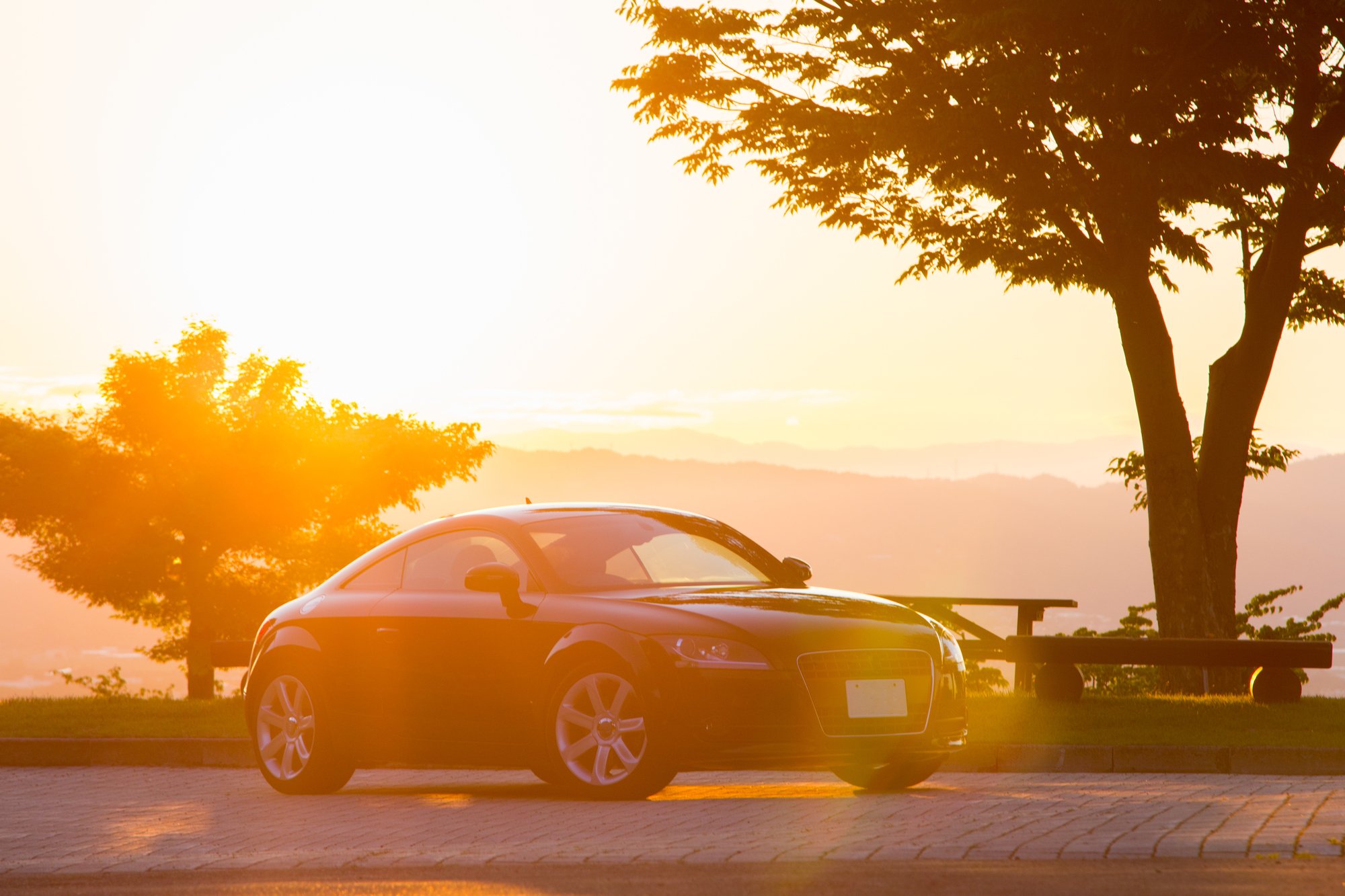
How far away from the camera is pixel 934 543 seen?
18025cm

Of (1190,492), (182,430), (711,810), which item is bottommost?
(711,810)

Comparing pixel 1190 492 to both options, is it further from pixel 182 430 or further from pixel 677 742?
pixel 182 430

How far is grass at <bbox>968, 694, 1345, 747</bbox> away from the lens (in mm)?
12156

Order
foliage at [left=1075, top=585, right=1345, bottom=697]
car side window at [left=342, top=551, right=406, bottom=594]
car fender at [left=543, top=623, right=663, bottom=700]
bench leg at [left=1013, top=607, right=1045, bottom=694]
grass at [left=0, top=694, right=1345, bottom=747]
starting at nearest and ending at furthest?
car fender at [left=543, top=623, right=663, bottom=700]
car side window at [left=342, top=551, right=406, bottom=594]
grass at [left=0, top=694, right=1345, bottom=747]
bench leg at [left=1013, top=607, right=1045, bottom=694]
foliage at [left=1075, top=585, right=1345, bottom=697]

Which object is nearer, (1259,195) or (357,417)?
(1259,195)

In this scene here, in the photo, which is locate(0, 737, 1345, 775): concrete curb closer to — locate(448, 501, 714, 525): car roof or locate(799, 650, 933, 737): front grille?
locate(799, 650, 933, 737): front grille

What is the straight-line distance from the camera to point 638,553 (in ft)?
32.6

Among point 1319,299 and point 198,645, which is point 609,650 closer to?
point 1319,299

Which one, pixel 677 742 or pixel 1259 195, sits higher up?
pixel 1259 195

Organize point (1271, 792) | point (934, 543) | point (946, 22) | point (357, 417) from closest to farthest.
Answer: point (1271, 792)
point (946, 22)
point (357, 417)
point (934, 543)

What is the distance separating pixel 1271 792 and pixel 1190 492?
32.4 feet

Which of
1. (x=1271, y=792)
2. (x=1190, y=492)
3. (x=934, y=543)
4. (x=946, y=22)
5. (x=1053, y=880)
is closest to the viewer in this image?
(x=1053, y=880)

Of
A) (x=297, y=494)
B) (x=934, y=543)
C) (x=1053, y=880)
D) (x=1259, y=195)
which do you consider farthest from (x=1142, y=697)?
(x=934, y=543)

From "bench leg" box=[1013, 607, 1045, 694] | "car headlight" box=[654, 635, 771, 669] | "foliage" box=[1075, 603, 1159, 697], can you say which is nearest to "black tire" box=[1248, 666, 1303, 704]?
"bench leg" box=[1013, 607, 1045, 694]
